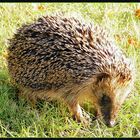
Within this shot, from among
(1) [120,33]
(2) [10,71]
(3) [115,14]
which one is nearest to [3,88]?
(2) [10,71]

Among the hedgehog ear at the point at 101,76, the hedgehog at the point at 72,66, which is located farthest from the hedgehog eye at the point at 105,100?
the hedgehog ear at the point at 101,76

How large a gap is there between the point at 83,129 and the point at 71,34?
930 mm

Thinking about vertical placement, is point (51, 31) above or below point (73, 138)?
above

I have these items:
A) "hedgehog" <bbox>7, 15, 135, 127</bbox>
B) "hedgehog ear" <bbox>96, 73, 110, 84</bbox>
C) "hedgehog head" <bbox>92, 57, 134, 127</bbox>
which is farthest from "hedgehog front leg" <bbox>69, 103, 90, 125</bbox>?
"hedgehog ear" <bbox>96, 73, 110, 84</bbox>

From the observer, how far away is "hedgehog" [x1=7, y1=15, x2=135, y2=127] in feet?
15.2

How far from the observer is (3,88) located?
5156mm

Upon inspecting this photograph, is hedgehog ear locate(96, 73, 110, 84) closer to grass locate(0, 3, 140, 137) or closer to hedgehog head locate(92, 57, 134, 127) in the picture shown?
hedgehog head locate(92, 57, 134, 127)

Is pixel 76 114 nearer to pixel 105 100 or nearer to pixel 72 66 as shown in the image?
pixel 105 100

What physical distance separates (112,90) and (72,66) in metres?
0.45

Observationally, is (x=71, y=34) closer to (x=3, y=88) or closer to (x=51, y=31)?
(x=51, y=31)

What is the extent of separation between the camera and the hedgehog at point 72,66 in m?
4.63

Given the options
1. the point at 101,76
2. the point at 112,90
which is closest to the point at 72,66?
the point at 101,76

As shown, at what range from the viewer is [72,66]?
470cm

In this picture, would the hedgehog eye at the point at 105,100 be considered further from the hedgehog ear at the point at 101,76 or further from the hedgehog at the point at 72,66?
the hedgehog ear at the point at 101,76
